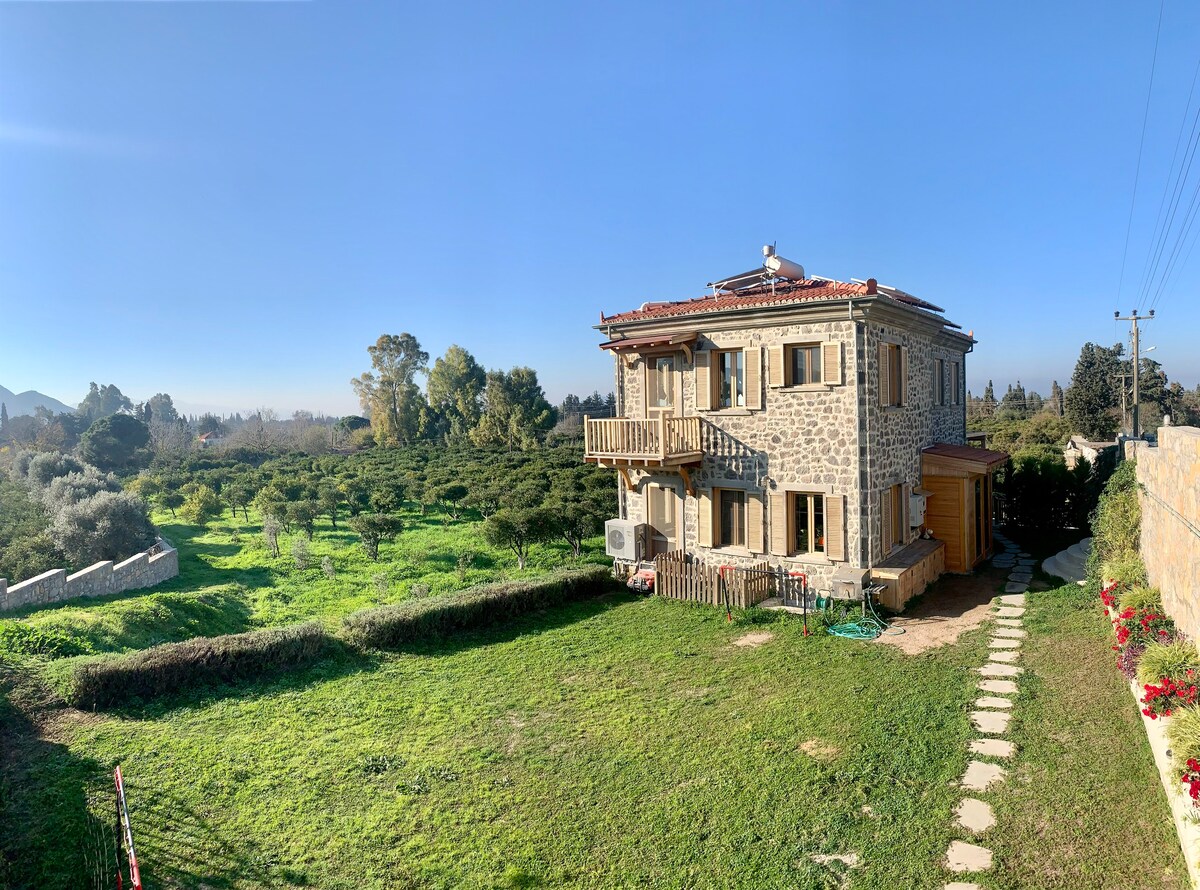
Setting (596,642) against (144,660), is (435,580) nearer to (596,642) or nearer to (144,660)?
(596,642)

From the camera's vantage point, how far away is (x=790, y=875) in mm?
5660

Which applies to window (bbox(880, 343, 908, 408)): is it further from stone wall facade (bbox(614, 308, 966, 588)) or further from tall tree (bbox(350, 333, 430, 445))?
tall tree (bbox(350, 333, 430, 445))

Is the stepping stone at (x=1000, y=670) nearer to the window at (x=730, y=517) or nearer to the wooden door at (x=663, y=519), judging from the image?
the window at (x=730, y=517)

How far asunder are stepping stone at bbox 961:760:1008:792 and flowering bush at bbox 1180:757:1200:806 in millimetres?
1701

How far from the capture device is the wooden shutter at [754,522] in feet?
48.9

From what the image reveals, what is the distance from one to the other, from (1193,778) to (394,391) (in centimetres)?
5750

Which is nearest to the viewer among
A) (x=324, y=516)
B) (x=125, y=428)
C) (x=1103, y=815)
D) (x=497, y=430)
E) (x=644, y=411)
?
(x=1103, y=815)

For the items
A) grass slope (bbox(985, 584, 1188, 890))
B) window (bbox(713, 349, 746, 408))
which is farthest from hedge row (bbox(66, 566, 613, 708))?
grass slope (bbox(985, 584, 1188, 890))

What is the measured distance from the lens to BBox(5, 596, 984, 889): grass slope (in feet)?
19.6

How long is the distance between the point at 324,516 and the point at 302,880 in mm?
25758

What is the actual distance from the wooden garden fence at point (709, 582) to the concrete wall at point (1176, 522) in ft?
21.2

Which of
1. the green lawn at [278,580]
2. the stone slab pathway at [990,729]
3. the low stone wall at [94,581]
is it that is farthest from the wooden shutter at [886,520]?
the low stone wall at [94,581]

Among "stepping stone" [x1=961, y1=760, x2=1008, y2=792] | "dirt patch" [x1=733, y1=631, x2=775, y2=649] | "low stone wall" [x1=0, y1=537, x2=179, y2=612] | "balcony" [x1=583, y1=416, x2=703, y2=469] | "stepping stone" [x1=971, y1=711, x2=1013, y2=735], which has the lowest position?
"stepping stone" [x1=961, y1=760, x2=1008, y2=792]

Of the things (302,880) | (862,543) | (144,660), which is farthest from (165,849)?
(862,543)
